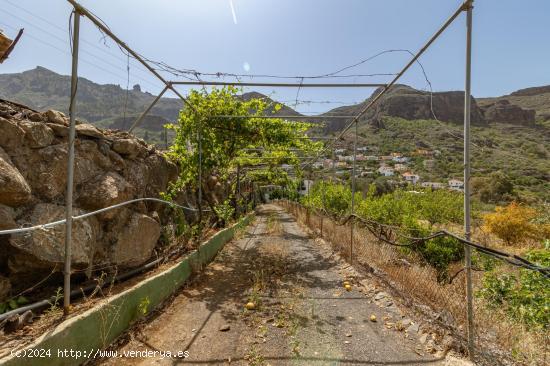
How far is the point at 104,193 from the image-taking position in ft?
13.8

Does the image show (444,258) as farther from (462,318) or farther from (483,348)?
(483,348)

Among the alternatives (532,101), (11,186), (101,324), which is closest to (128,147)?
(11,186)

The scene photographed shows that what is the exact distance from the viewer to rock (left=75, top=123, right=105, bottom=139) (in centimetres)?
432

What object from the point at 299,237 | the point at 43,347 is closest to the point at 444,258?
the point at 299,237

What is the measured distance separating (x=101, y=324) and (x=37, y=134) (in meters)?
2.38

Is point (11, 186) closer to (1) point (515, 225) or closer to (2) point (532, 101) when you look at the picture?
(1) point (515, 225)

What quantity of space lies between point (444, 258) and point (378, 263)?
3400mm

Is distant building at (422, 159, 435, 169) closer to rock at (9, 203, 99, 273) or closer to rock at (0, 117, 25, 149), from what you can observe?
rock at (9, 203, 99, 273)

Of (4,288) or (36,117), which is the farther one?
(36,117)

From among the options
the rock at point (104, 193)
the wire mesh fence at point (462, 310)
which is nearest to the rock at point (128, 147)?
the rock at point (104, 193)

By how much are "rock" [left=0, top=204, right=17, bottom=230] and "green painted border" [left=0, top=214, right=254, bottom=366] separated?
1.17m

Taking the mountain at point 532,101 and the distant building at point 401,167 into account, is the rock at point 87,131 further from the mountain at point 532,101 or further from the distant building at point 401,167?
the mountain at point 532,101

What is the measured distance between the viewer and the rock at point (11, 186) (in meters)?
2.90

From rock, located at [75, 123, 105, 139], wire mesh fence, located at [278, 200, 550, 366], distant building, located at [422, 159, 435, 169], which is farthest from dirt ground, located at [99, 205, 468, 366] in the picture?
distant building, located at [422, 159, 435, 169]
